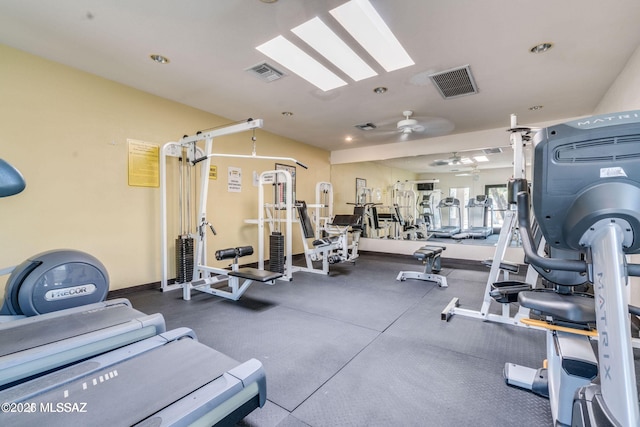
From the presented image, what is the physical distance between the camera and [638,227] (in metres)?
0.67

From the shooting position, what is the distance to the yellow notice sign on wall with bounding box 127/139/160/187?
3.42 m

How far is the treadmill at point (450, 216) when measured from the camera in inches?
295

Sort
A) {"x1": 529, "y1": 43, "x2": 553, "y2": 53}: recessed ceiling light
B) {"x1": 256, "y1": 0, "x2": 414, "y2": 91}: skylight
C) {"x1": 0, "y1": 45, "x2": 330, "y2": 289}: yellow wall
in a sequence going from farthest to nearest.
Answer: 1. {"x1": 0, "y1": 45, "x2": 330, "y2": 289}: yellow wall
2. {"x1": 529, "y1": 43, "x2": 553, "y2": 53}: recessed ceiling light
3. {"x1": 256, "y1": 0, "x2": 414, "y2": 91}: skylight

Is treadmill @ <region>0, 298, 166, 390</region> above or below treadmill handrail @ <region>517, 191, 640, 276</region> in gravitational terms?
below

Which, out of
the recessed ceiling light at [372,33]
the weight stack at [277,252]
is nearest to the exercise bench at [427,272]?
the weight stack at [277,252]

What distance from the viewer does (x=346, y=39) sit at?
238 cm

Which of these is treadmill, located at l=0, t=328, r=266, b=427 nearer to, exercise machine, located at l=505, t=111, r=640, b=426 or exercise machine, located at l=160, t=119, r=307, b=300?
exercise machine, located at l=505, t=111, r=640, b=426

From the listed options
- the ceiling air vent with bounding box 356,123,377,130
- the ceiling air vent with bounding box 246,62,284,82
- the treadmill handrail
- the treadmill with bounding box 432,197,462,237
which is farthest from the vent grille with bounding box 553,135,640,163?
the treadmill with bounding box 432,197,462,237

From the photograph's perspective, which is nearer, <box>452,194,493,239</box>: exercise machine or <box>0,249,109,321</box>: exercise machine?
<box>0,249,109,321</box>: exercise machine

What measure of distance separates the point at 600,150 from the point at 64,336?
2.52 m

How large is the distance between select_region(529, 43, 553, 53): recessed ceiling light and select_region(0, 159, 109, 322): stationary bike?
4088 millimetres

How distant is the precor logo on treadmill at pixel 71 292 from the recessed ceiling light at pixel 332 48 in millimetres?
2583

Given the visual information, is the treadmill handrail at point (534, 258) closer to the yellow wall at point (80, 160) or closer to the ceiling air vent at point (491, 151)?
the yellow wall at point (80, 160)

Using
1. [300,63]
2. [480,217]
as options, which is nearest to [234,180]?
[300,63]
